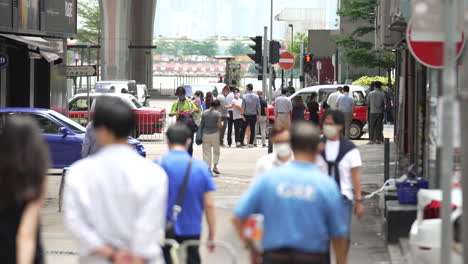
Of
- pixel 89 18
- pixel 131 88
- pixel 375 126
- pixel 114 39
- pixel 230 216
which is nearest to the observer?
pixel 230 216

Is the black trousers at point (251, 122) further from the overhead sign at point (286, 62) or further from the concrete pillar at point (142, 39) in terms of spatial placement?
the concrete pillar at point (142, 39)

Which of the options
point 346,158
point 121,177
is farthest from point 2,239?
point 346,158

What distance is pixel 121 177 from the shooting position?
5863mm

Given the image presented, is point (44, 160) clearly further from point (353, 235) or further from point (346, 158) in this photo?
point (353, 235)

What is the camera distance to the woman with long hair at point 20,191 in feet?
19.1

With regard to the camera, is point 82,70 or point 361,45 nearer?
point 82,70

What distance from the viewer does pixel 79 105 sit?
36.9 meters

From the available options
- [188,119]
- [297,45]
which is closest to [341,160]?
[188,119]

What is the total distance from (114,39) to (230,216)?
218ft

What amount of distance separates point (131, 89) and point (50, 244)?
33414 millimetres

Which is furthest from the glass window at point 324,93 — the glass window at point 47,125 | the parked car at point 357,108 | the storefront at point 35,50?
the glass window at point 47,125

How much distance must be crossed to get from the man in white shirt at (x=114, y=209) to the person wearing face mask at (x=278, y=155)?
10.9ft

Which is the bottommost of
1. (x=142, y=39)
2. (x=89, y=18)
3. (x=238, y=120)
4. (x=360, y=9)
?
(x=238, y=120)

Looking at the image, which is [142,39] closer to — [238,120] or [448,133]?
[238,120]
